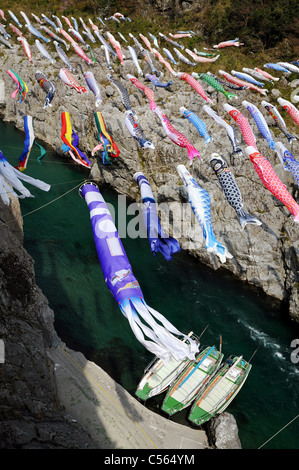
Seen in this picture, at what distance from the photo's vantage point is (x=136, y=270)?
2930cm

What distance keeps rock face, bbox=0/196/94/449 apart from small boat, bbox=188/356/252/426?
835 cm

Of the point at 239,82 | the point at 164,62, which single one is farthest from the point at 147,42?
the point at 239,82

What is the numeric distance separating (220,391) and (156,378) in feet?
13.6

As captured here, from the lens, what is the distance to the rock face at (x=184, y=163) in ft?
95.8

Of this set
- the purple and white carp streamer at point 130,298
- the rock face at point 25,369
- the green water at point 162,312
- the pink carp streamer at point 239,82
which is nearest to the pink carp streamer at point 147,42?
the pink carp streamer at point 239,82

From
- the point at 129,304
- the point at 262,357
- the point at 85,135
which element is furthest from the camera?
the point at 85,135

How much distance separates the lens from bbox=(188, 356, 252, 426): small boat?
64.1 feet

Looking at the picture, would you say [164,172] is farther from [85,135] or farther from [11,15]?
[11,15]

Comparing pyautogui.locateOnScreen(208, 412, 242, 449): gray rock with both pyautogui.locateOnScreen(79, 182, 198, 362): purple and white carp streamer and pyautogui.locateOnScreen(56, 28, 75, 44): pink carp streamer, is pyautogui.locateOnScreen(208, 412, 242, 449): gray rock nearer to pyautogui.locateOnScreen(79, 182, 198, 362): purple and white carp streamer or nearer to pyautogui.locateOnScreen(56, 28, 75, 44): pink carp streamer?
pyautogui.locateOnScreen(79, 182, 198, 362): purple and white carp streamer

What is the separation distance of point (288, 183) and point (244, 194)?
4.91 meters

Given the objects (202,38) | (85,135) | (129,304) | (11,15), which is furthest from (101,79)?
(129,304)

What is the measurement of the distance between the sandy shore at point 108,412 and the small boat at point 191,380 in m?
1.06

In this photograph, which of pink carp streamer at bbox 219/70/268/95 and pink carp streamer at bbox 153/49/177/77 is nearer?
pink carp streamer at bbox 219/70/268/95

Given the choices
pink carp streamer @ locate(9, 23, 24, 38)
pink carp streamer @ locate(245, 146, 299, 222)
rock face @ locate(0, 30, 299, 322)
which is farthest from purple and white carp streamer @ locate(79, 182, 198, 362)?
pink carp streamer @ locate(9, 23, 24, 38)
